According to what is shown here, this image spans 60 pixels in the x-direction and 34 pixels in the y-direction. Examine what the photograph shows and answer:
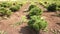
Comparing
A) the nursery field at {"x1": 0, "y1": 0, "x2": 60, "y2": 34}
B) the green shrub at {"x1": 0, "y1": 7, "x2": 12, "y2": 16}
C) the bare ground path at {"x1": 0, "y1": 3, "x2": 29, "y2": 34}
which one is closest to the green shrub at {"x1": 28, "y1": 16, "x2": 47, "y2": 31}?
the nursery field at {"x1": 0, "y1": 0, "x2": 60, "y2": 34}

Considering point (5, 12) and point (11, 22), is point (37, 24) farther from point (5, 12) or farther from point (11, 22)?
point (5, 12)

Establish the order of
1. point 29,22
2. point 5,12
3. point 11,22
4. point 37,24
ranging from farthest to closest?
point 5,12 → point 11,22 → point 29,22 → point 37,24

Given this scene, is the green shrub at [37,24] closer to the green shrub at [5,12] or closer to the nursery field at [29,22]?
the nursery field at [29,22]

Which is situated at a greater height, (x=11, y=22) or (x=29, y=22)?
(x=29, y=22)

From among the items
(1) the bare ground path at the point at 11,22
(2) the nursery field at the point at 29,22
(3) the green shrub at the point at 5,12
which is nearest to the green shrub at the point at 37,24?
(2) the nursery field at the point at 29,22

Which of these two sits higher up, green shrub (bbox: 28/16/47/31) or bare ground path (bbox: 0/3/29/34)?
green shrub (bbox: 28/16/47/31)

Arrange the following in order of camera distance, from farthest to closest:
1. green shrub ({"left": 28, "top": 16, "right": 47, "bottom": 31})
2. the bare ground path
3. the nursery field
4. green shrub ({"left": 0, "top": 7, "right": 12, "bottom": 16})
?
green shrub ({"left": 0, "top": 7, "right": 12, "bottom": 16})
the bare ground path
the nursery field
green shrub ({"left": 28, "top": 16, "right": 47, "bottom": 31})

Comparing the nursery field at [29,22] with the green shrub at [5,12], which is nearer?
the nursery field at [29,22]

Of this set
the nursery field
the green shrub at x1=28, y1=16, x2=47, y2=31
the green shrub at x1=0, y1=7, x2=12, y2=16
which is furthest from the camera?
the green shrub at x1=0, y1=7, x2=12, y2=16

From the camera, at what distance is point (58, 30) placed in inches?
240

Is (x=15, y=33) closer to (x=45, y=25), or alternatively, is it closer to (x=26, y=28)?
(x=26, y=28)

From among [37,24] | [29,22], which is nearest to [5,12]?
[29,22]

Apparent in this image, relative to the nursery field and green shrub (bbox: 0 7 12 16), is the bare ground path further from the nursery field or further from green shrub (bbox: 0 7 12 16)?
green shrub (bbox: 0 7 12 16)

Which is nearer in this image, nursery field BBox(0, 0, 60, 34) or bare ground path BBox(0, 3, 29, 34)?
nursery field BBox(0, 0, 60, 34)
